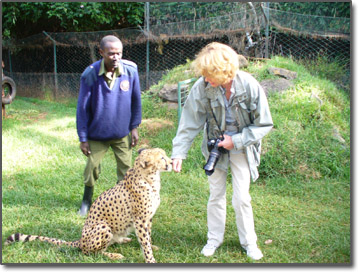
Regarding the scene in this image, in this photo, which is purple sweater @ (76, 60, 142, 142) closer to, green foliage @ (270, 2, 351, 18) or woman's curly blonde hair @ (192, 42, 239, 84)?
woman's curly blonde hair @ (192, 42, 239, 84)

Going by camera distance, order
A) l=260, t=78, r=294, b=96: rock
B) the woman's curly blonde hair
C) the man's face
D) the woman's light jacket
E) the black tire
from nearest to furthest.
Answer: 1. the woman's curly blonde hair
2. the woman's light jacket
3. the man's face
4. l=260, t=78, r=294, b=96: rock
5. the black tire

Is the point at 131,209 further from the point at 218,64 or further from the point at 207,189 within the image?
the point at 207,189

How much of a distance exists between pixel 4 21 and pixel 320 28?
9205 mm

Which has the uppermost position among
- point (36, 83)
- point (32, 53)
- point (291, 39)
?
point (291, 39)

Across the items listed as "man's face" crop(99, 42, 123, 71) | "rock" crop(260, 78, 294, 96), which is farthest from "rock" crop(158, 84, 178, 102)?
"man's face" crop(99, 42, 123, 71)

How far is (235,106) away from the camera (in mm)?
2881

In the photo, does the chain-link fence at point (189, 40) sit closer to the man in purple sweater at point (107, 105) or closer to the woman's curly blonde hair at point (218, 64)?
the man in purple sweater at point (107, 105)

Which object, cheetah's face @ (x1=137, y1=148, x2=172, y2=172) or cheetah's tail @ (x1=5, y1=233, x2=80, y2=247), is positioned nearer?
cheetah's face @ (x1=137, y1=148, x2=172, y2=172)

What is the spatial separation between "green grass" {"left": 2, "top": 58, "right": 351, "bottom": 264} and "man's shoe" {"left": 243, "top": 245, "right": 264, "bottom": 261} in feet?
0.15

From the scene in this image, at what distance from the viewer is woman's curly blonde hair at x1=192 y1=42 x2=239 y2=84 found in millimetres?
2656

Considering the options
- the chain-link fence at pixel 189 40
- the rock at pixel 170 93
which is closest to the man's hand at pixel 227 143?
the rock at pixel 170 93

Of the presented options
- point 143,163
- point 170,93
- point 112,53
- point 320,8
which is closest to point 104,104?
point 112,53

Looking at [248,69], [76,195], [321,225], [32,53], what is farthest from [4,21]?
[321,225]

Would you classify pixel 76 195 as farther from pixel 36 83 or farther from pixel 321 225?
pixel 36 83
